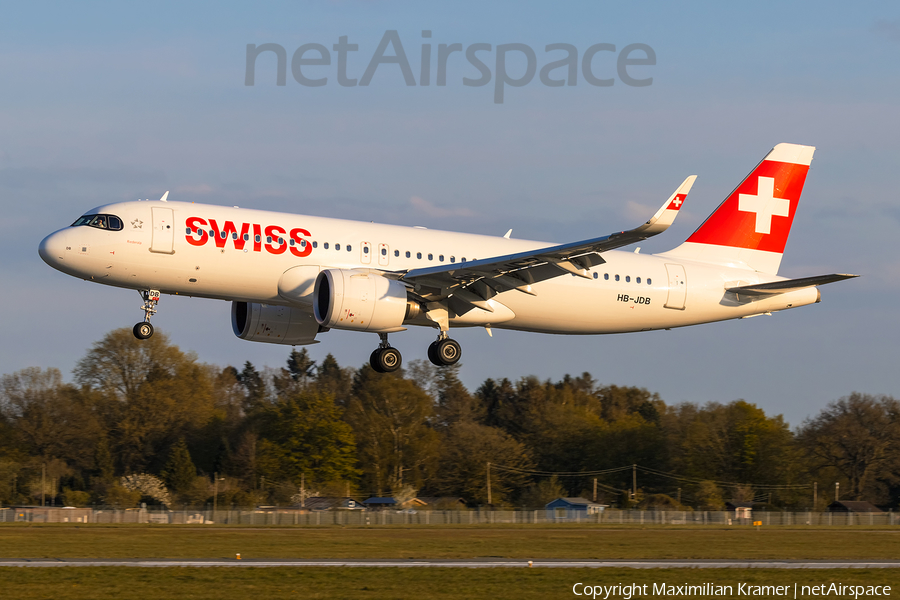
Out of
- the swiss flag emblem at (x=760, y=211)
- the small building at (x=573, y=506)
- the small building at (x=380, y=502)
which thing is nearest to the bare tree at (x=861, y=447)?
the small building at (x=573, y=506)

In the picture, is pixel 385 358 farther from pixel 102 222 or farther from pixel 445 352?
pixel 102 222

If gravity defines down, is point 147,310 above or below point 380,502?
above

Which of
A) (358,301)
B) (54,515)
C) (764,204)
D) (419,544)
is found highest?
(764,204)

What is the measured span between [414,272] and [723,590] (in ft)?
47.1

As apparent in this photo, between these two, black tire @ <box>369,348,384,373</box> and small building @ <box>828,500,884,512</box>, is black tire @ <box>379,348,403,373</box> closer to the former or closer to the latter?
black tire @ <box>369,348,384,373</box>

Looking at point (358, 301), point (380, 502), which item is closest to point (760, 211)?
point (358, 301)

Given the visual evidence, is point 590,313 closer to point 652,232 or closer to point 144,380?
point 652,232

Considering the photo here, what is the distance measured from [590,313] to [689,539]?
13045mm

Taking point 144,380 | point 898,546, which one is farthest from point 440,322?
point 144,380

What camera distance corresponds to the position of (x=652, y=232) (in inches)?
1137

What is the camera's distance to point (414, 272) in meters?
33.6

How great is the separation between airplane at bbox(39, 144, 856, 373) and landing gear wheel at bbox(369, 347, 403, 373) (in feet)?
0.20

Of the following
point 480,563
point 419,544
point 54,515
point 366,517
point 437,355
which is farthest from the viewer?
point 366,517

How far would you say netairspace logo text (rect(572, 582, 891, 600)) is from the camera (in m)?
23.4
